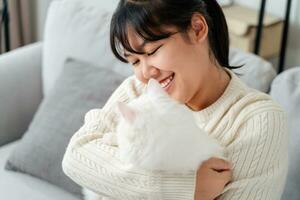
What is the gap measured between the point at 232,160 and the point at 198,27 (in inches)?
10.8

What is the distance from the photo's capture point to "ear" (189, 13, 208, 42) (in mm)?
1051

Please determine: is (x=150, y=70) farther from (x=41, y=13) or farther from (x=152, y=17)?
(x=41, y=13)

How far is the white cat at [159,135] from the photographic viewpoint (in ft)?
2.85

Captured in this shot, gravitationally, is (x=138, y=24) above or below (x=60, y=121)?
above

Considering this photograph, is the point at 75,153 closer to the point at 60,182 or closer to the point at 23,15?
the point at 60,182

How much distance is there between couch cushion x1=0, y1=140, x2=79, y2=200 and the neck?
2.06 ft

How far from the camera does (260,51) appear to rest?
6.51 ft

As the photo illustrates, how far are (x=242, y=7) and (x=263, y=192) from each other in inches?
46.6

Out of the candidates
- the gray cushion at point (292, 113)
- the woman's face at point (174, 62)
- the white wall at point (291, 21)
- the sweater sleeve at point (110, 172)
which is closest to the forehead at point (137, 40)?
the woman's face at point (174, 62)

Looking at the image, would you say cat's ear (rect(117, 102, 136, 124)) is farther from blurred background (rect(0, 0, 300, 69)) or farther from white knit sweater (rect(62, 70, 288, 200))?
blurred background (rect(0, 0, 300, 69))

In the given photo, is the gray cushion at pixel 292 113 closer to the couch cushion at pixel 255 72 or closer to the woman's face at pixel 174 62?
the couch cushion at pixel 255 72

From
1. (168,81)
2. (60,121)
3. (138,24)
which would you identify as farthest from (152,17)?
(60,121)

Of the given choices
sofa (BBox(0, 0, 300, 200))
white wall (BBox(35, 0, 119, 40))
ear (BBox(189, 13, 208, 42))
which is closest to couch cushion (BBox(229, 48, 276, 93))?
sofa (BBox(0, 0, 300, 200))

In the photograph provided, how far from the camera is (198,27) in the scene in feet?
3.46
